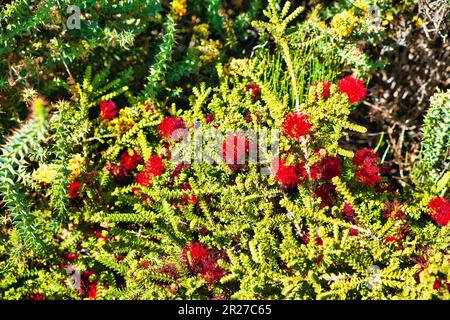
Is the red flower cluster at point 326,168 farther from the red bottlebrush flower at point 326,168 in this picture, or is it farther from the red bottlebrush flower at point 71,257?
the red bottlebrush flower at point 71,257

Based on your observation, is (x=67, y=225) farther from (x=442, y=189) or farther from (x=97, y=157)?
(x=442, y=189)

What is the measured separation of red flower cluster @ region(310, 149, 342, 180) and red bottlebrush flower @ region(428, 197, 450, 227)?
0.38m

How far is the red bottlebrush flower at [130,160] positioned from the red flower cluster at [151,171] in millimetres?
181

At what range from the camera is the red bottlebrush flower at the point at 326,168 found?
188 cm

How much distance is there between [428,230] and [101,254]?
1243mm

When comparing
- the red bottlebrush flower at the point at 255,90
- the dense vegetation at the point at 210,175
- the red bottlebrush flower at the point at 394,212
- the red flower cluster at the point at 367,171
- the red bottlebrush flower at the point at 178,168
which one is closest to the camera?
the dense vegetation at the point at 210,175

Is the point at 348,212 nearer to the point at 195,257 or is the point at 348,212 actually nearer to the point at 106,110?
the point at 195,257

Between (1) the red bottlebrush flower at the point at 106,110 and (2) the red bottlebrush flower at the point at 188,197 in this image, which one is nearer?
(2) the red bottlebrush flower at the point at 188,197

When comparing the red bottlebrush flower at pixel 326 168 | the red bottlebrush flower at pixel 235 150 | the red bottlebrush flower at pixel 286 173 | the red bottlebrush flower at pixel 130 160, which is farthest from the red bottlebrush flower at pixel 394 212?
the red bottlebrush flower at pixel 130 160

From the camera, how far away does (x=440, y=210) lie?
72.8 inches

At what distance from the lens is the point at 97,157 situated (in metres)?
2.32

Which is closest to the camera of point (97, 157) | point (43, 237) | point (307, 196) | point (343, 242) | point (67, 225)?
point (343, 242)

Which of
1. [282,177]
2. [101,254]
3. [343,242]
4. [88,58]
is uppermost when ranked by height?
[88,58]

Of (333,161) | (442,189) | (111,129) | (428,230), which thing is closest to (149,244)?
(111,129)
